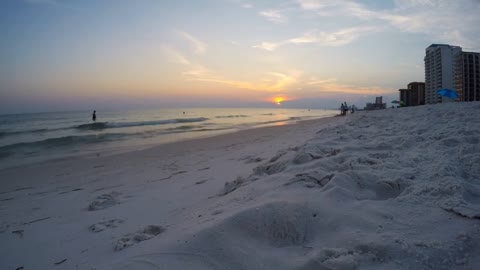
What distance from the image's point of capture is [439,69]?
4219cm

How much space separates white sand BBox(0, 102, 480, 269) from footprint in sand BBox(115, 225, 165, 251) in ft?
0.04

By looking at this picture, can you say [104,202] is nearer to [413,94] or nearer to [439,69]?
[439,69]

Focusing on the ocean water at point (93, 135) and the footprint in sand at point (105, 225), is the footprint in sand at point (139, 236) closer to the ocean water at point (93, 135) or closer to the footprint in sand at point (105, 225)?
the footprint in sand at point (105, 225)

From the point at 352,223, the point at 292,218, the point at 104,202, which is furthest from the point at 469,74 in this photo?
the point at 104,202

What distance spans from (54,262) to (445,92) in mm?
26835

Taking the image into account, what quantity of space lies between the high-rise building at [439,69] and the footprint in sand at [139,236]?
49042 mm

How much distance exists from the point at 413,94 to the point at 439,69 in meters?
8.46

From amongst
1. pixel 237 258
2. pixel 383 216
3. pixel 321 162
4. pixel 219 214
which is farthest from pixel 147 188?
pixel 383 216

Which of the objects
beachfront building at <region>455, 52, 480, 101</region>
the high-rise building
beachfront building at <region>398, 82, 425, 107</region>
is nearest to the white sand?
the high-rise building

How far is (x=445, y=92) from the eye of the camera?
2100 centimetres

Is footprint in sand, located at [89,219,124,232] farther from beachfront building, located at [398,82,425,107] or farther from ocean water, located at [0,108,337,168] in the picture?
beachfront building, located at [398,82,425,107]

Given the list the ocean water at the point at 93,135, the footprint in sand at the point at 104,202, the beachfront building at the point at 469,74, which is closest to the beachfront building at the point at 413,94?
the beachfront building at the point at 469,74

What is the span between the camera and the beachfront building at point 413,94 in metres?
48.4

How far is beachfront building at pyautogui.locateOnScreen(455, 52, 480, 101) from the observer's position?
38906 mm
